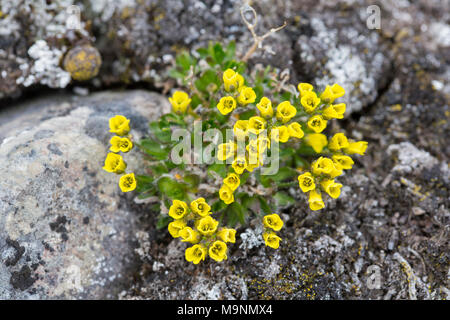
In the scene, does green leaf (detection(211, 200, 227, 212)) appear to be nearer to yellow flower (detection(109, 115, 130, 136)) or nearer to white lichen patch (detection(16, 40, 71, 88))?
yellow flower (detection(109, 115, 130, 136))

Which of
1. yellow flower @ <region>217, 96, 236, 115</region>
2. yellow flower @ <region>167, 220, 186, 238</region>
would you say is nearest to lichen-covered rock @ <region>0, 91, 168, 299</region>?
yellow flower @ <region>167, 220, 186, 238</region>

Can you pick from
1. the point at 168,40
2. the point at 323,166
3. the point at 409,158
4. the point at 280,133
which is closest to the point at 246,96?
the point at 280,133

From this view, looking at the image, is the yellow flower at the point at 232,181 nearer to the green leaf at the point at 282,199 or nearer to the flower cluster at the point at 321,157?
the flower cluster at the point at 321,157

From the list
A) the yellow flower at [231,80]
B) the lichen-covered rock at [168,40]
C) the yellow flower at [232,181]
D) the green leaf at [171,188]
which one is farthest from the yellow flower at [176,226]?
the lichen-covered rock at [168,40]

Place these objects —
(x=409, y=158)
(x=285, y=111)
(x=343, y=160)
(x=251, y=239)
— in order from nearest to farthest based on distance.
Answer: (x=285, y=111) → (x=343, y=160) → (x=251, y=239) → (x=409, y=158)

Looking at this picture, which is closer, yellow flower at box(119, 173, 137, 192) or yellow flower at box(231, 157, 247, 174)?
yellow flower at box(231, 157, 247, 174)

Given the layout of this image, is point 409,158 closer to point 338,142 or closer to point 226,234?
point 338,142
